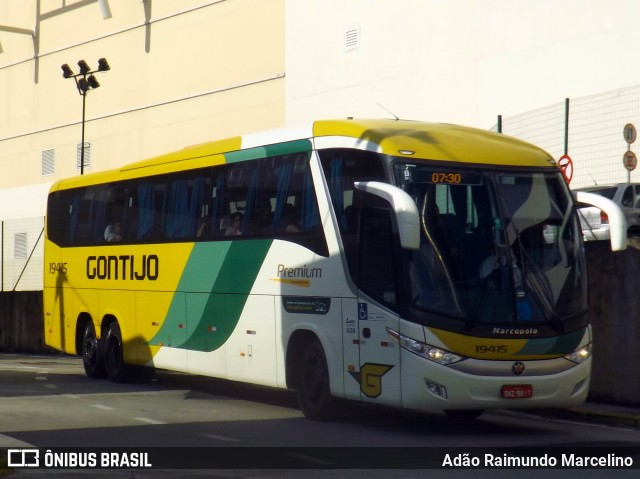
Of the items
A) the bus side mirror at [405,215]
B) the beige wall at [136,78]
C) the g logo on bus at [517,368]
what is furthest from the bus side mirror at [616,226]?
the beige wall at [136,78]

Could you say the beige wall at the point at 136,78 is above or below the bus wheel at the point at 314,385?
above

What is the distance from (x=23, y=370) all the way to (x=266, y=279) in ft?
30.5

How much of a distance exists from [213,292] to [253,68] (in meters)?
27.5

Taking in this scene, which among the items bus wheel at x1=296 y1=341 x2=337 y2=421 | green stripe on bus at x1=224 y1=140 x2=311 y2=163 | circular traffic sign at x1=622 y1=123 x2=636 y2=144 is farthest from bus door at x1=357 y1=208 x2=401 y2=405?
circular traffic sign at x1=622 y1=123 x2=636 y2=144

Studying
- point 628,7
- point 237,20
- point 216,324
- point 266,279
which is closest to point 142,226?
point 216,324

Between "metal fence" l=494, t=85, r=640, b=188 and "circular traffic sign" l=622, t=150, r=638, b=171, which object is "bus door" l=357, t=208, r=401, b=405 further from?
"circular traffic sign" l=622, t=150, r=638, b=171

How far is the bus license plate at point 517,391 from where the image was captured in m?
12.8

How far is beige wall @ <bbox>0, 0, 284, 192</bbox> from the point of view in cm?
4384

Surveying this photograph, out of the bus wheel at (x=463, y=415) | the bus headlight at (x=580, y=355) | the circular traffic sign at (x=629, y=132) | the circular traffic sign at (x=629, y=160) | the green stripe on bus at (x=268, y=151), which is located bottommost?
the bus wheel at (x=463, y=415)

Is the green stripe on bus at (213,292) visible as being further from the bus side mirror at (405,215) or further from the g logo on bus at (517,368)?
the g logo on bus at (517,368)

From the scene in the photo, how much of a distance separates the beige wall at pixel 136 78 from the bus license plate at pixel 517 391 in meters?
30.5

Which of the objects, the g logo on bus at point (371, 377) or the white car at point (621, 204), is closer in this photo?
the g logo on bus at point (371, 377)

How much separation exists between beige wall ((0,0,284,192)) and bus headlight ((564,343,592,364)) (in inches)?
1179

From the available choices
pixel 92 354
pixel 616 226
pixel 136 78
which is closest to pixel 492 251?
pixel 616 226
